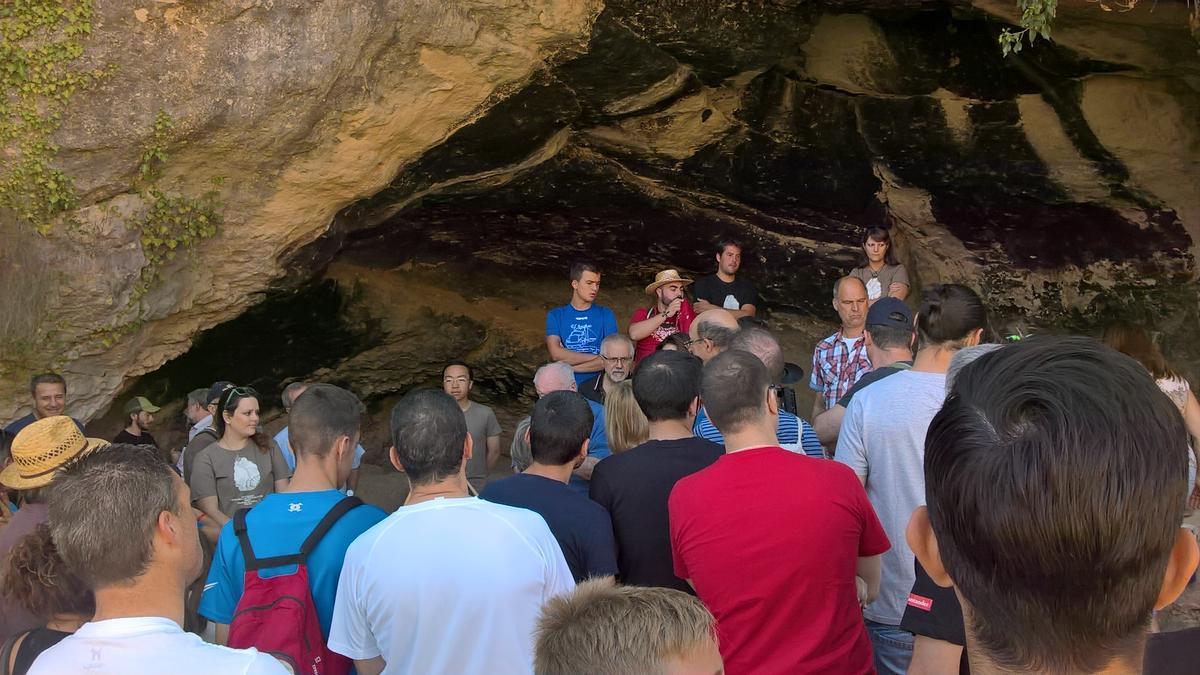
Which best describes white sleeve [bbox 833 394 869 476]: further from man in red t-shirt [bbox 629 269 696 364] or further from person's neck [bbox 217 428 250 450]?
man in red t-shirt [bbox 629 269 696 364]

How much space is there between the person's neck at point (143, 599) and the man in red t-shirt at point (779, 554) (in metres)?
1.29

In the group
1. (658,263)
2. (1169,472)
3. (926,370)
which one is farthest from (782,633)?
(658,263)

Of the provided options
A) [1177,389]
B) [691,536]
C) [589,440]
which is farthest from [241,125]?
[1177,389]

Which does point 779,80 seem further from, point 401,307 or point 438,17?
point 401,307

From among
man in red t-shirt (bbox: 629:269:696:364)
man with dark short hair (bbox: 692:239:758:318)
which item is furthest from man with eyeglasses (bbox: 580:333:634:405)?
man with dark short hair (bbox: 692:239:758:318)

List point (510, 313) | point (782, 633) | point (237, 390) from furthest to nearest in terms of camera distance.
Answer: point (510, 313) < point (237, 390) < point (782, 633)

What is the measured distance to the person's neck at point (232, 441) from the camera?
4.64 meters

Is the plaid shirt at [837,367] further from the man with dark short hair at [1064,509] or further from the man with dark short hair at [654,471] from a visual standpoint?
the man with dark short hair at [1064,509]

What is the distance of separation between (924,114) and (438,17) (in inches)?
149

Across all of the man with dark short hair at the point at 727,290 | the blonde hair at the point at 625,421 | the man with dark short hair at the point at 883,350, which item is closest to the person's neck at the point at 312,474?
the blonde hair at the point at 625,421

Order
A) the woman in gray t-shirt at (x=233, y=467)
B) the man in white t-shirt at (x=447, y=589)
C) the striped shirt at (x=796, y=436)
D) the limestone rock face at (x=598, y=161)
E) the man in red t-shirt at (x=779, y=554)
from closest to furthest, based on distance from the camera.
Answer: the man in white t-shirt at (x=447, y=589)
the man in red t-shirt at (x=779, y=554)
the striped shirt at (x=796, y=436)
the woman in gray t-shirt at (x=233, y=467)
the limestone rock face at (x=598, y=161)

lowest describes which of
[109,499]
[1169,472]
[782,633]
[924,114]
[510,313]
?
[510,313]

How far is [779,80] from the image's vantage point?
23.6ft

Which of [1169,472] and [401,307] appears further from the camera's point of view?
[401,307]
